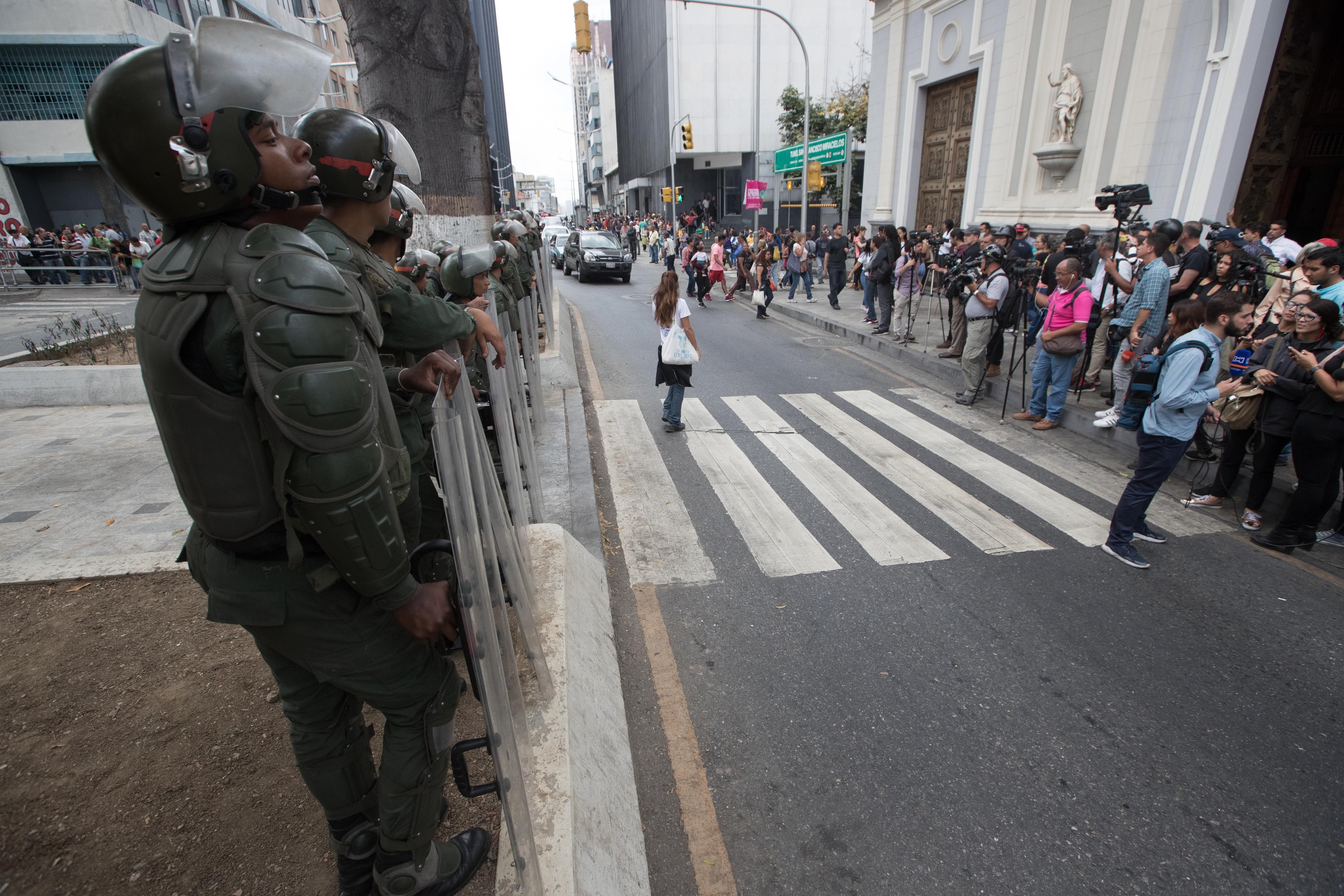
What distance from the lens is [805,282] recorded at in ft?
56.2

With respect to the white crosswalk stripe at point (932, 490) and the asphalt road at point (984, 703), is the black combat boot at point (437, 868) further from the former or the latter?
the white crosswalk stripe at point (932, 490)

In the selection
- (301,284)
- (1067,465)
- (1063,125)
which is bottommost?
(1067,465)

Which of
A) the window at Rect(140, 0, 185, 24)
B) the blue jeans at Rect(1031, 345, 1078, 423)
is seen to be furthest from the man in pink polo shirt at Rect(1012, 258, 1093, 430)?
the window at Rect(140, 0, 185, 24)

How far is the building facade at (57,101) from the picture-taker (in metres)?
20.8

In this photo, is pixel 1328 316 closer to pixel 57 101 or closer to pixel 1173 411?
pixel 1173 411

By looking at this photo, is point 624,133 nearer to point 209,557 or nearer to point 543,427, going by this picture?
point 543,427

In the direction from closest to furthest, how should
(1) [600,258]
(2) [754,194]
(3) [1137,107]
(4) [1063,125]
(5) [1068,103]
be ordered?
(3) [1137,107] → (5) [1068,103] → (4) [1063,125] → (1) [600,258] → (2) [754,194]

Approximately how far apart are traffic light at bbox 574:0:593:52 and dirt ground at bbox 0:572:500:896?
85.1 feet

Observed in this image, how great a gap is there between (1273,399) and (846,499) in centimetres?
310

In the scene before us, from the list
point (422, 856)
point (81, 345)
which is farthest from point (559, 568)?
point (81, 345)

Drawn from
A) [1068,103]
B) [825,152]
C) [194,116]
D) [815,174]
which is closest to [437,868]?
[194,116]

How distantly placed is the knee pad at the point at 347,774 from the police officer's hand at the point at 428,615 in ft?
1.80

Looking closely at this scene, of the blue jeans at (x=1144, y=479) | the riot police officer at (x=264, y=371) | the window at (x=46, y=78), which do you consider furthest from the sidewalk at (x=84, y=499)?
the window at (x=46, y=78)

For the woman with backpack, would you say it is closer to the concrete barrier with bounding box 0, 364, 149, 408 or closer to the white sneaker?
the white sneaker
